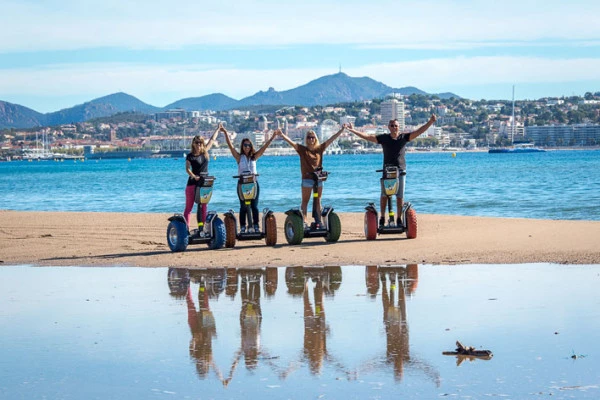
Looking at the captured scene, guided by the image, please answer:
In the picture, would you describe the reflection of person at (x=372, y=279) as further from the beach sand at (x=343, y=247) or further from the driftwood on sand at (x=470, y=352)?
the driftwood on sand at (x=470, y=352)

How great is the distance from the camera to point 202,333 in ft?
25.8

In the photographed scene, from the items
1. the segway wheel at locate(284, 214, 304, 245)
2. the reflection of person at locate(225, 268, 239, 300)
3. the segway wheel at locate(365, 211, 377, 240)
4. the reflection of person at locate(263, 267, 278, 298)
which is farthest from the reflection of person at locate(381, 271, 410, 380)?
the segway wheel at locate(365, 211, 377, 240)

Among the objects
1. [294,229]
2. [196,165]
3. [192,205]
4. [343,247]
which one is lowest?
[343,247]

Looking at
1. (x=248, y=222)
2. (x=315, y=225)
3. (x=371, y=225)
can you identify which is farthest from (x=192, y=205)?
(x=371, y=225)

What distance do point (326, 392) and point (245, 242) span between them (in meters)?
9.82

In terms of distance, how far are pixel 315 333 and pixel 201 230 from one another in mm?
7074

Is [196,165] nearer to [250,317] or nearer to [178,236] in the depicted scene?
[178,236]

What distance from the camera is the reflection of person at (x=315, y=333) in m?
6.84

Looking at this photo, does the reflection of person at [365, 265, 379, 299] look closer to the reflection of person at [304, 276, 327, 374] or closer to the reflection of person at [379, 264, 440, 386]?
the reflection of person at [379, 264, 440, 386]

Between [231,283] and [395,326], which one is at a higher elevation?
[395,326]

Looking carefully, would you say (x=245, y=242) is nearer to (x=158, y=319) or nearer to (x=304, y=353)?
(x=158, y=319)

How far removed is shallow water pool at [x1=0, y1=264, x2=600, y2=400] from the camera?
616cm

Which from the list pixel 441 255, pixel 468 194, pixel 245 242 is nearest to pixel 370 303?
pixel 441 255

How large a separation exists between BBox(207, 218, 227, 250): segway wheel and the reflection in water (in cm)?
210
